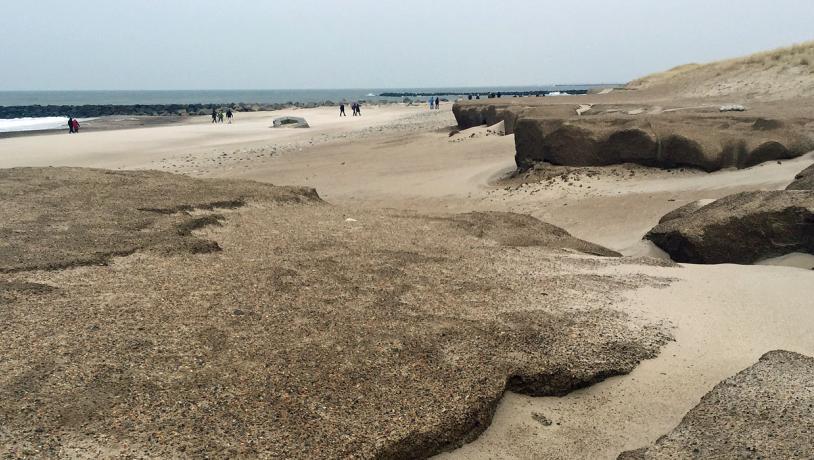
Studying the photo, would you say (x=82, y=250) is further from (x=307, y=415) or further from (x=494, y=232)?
(x=494, y=232)

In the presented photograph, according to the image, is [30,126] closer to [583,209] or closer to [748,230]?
[583,209]

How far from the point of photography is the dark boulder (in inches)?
242

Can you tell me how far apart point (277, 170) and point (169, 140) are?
38.0 ft

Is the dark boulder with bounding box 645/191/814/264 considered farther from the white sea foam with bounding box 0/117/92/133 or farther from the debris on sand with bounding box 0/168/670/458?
the white sea foam with bounding box 0/117/92/133

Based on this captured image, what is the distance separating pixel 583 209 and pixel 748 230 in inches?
159

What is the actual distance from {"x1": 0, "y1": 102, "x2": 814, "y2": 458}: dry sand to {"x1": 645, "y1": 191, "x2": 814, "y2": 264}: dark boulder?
2.08 feet

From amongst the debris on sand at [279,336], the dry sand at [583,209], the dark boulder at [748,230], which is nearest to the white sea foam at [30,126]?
the dry sand at [583,209]

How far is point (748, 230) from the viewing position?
6.41 meters

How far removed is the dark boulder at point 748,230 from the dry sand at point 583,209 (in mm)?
635

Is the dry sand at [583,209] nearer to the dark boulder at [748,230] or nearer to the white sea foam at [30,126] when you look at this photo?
the dark boulder at [748,230]

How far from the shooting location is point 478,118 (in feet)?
79.4

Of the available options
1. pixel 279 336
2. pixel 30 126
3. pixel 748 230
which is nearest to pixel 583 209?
pixel 748 230

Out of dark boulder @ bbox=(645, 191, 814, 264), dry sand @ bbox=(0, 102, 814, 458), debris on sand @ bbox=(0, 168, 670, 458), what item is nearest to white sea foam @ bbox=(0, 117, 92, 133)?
dry sand @ bbox=(0, 102, 814, 458)

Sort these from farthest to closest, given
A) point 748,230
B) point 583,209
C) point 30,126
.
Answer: point 30,126 < point 583,209 < point 748,230
